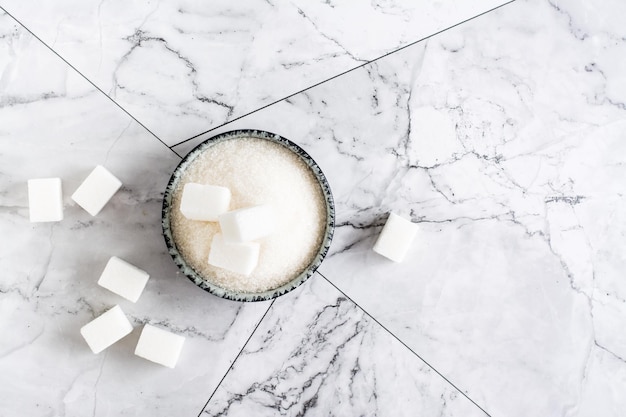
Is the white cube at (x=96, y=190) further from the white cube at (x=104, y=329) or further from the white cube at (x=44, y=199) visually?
the white cube at (x=104, y=329)

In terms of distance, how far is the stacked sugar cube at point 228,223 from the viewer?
862 mm

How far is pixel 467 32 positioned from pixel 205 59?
1.59 feet

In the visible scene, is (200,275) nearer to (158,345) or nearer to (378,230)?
(158,345)

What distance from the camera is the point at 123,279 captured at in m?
1.02

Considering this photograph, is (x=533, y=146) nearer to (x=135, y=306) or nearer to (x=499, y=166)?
(x=499, y=166)

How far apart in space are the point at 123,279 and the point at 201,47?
1.43 ft

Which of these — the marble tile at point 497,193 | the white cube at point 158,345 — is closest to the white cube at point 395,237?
the marble tile at point 497,193

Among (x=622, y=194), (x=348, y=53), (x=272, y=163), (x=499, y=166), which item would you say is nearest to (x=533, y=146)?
(x=499, y=166)

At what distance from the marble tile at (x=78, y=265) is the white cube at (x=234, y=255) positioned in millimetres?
169

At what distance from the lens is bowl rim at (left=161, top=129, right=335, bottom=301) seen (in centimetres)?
94

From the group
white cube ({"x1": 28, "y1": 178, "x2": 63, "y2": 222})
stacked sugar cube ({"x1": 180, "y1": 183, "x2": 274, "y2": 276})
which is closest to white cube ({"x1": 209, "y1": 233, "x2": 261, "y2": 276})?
stacked sugar cube ({"x1": 180, "y1": 183, "x2": 274, "y2": 276})

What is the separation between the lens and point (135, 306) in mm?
1048

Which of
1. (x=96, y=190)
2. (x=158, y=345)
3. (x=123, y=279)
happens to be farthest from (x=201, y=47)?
(x=158, y=345)

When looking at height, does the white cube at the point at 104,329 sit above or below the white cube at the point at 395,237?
below
